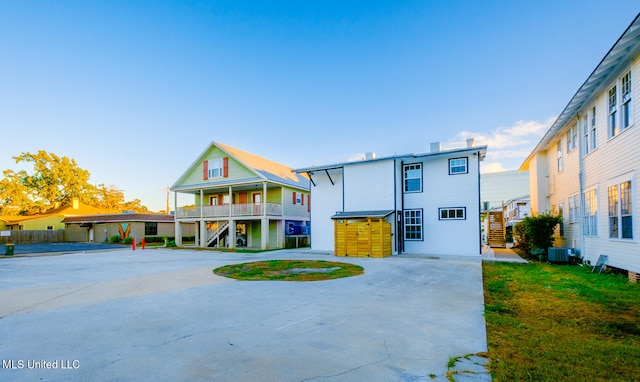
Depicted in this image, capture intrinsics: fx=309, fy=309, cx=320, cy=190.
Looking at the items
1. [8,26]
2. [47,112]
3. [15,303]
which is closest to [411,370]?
[15,303]

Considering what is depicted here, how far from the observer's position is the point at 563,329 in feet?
15.4

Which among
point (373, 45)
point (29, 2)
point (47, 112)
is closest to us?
point (29, 2)

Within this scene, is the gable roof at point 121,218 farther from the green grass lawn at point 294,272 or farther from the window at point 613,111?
the window at point 613,111

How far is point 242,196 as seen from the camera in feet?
89.1

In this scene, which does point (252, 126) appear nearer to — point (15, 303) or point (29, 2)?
point (29, 2)

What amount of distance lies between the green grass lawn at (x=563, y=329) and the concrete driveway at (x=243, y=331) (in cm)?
34

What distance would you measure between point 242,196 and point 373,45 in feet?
54.7

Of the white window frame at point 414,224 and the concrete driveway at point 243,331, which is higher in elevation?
the white window frame at point 414,224

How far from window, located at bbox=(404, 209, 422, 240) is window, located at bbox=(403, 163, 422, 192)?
1.32 metres

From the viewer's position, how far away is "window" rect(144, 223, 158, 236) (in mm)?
35622

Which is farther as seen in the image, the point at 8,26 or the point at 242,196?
the point at 242,196

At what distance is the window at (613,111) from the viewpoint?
32.0 ft

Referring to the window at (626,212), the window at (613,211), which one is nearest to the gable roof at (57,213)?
the window at (613,211)

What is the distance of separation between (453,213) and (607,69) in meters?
8.84
